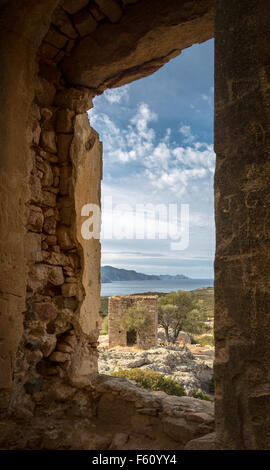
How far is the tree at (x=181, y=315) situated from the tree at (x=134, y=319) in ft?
17.3

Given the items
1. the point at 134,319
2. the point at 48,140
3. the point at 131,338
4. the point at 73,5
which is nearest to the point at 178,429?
the point at 48,140

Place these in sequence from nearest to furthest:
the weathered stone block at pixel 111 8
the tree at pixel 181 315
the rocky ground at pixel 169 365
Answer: the weathered stone block at pixel 111 8 → the rocky ground at pixel 169 365 → the tree at pixel 181 315

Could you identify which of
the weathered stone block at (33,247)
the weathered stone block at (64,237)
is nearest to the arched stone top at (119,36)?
the weathered stone block at (64,237)

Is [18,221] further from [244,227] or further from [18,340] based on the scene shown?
[244,227]

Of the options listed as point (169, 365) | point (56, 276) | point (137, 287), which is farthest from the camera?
point (137, 287)

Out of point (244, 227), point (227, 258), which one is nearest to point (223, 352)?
point (227, 258)

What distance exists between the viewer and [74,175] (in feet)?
10.5

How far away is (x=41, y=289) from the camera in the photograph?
3.00 meters

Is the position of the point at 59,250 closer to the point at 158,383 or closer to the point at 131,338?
the point at 158,383

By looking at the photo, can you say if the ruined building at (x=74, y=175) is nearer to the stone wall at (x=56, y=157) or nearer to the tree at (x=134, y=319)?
the stone wall at (x=56, y=157)

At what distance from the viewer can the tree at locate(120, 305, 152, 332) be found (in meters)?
16.3

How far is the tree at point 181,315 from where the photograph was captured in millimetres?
21297

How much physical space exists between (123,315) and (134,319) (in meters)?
0.85
